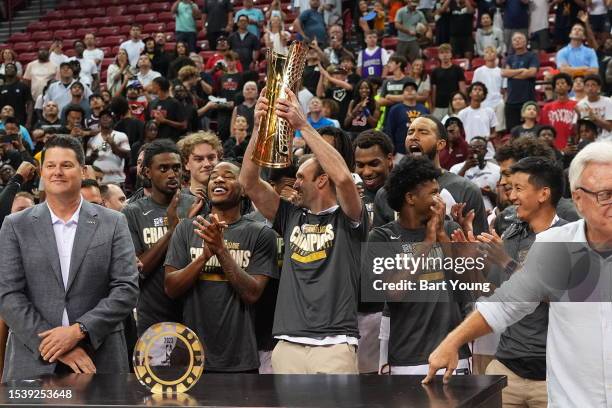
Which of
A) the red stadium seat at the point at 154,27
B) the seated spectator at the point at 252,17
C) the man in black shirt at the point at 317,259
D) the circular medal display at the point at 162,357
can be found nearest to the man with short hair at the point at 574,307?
the circular medal display at the point at 162,357

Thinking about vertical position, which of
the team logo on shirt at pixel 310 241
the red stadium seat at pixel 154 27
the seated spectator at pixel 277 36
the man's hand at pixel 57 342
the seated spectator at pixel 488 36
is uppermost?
the red stadium seat at pixel 154 27

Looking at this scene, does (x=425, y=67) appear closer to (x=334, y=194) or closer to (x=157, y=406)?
(x=334, y=194)

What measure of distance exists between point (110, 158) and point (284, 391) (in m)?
9.17

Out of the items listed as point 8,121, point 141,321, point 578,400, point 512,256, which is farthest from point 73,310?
point 8,121

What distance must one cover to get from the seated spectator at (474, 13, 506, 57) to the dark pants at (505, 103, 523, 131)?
2181 mm

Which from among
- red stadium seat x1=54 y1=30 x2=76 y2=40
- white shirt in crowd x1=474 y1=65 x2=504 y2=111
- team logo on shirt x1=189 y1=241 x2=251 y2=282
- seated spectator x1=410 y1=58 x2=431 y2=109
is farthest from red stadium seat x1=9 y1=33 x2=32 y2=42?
team logo on shirt x1=189 y1=241 x2=251 y2=282

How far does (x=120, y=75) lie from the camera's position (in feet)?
55.8

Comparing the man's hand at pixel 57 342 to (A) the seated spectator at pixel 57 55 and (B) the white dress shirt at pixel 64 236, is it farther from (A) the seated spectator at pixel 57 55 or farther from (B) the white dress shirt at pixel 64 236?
(A) the seated spectator at pixel 57 55

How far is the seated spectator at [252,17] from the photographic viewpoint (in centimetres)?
1798

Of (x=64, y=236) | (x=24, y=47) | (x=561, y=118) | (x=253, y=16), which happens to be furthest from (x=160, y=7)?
(x=64, y=236)

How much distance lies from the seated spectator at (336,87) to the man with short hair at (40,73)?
588cm

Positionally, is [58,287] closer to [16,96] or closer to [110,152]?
[110,152]

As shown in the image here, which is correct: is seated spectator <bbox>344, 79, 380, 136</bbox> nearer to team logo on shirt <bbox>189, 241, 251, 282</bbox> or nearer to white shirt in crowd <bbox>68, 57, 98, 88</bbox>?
white shirt in crowd <bbox>68, 57, 98, 88</bbox>

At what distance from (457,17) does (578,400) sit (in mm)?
13026
